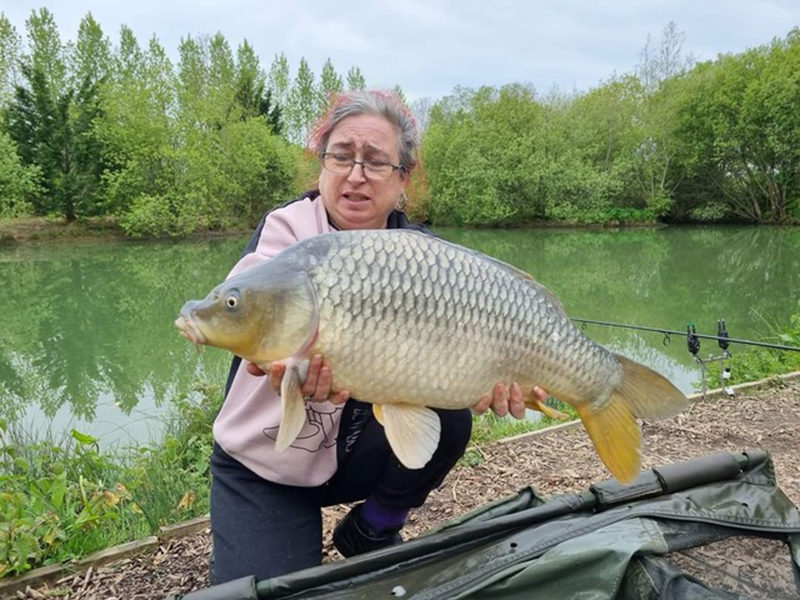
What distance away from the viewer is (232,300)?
2.78ft

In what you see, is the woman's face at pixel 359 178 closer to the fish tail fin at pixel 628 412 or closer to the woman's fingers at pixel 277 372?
the woman's fingers at pixel 277 372

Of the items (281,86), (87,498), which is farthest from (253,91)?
(87,498)

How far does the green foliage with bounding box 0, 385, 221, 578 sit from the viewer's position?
1342mm

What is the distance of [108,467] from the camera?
179 cm

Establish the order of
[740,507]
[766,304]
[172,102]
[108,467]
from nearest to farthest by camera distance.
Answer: [740,507], [108,467], [766,304], [172,102]

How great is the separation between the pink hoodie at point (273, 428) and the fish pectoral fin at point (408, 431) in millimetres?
203

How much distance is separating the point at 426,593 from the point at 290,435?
284 mm

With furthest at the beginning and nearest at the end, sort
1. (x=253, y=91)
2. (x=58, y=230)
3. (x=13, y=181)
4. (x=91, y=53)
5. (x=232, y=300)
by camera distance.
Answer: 1. (x=253, y=91)
2. (x=91, y=53)
3. (x=58, y=230)
4. (x=13, y=181)
5. (x=232, y=300)

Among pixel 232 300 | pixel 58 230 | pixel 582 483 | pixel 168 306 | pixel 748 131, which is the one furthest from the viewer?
pixel 748 131

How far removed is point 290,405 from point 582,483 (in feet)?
3.84

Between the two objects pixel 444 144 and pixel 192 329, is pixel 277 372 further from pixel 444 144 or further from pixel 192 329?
pixel 444 144

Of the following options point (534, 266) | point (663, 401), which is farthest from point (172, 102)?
point (663, 401)

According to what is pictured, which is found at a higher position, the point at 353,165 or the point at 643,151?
the point at 643,151

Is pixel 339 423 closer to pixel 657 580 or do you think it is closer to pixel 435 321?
pixel 435 321
